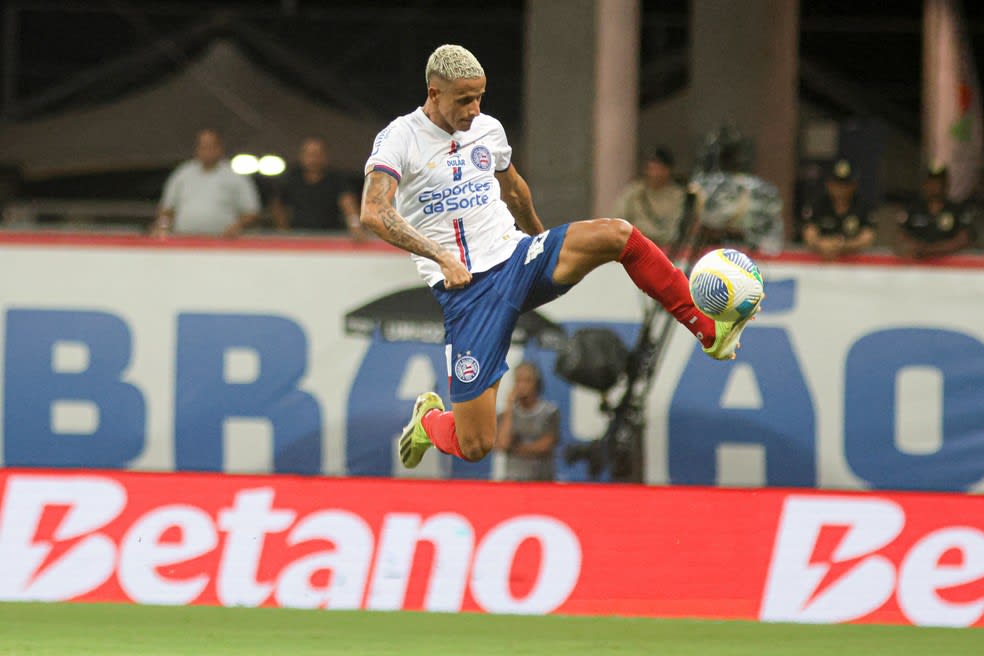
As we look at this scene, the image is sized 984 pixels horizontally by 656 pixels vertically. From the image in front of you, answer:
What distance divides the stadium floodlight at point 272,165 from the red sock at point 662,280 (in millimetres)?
10856

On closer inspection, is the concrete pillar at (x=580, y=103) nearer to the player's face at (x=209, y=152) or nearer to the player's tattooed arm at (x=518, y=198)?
the player's face at (x=209, y=152)

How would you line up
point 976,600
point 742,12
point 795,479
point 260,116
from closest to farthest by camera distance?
point 976,600, point 795,479, point 742,12, point 260,116

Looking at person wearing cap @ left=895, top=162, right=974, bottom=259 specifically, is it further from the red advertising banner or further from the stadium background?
the red advertising banner

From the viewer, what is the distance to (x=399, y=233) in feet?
23.9

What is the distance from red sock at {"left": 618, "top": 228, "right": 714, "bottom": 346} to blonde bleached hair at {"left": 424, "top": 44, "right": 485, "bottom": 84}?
1026 mm

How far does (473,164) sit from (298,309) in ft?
15.3

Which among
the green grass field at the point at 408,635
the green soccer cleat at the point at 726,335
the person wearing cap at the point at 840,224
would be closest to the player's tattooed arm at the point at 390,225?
the green soccer cleat at the point at 726,335

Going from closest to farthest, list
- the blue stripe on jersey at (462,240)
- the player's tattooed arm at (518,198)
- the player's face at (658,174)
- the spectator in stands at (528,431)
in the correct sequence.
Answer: the blue stripe on jersey at (462,240)
the player's tattooed arm at (518,198)
the spectator in stands at (528,431)
the player's face at (658,174)

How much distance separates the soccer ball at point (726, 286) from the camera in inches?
279

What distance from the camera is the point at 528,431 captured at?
11555mm

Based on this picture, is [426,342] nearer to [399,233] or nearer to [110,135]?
[399,233]

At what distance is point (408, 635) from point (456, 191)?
228cm

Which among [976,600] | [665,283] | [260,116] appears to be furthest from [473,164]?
[260,116]

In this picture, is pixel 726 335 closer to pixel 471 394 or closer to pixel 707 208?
pixel 471 394
